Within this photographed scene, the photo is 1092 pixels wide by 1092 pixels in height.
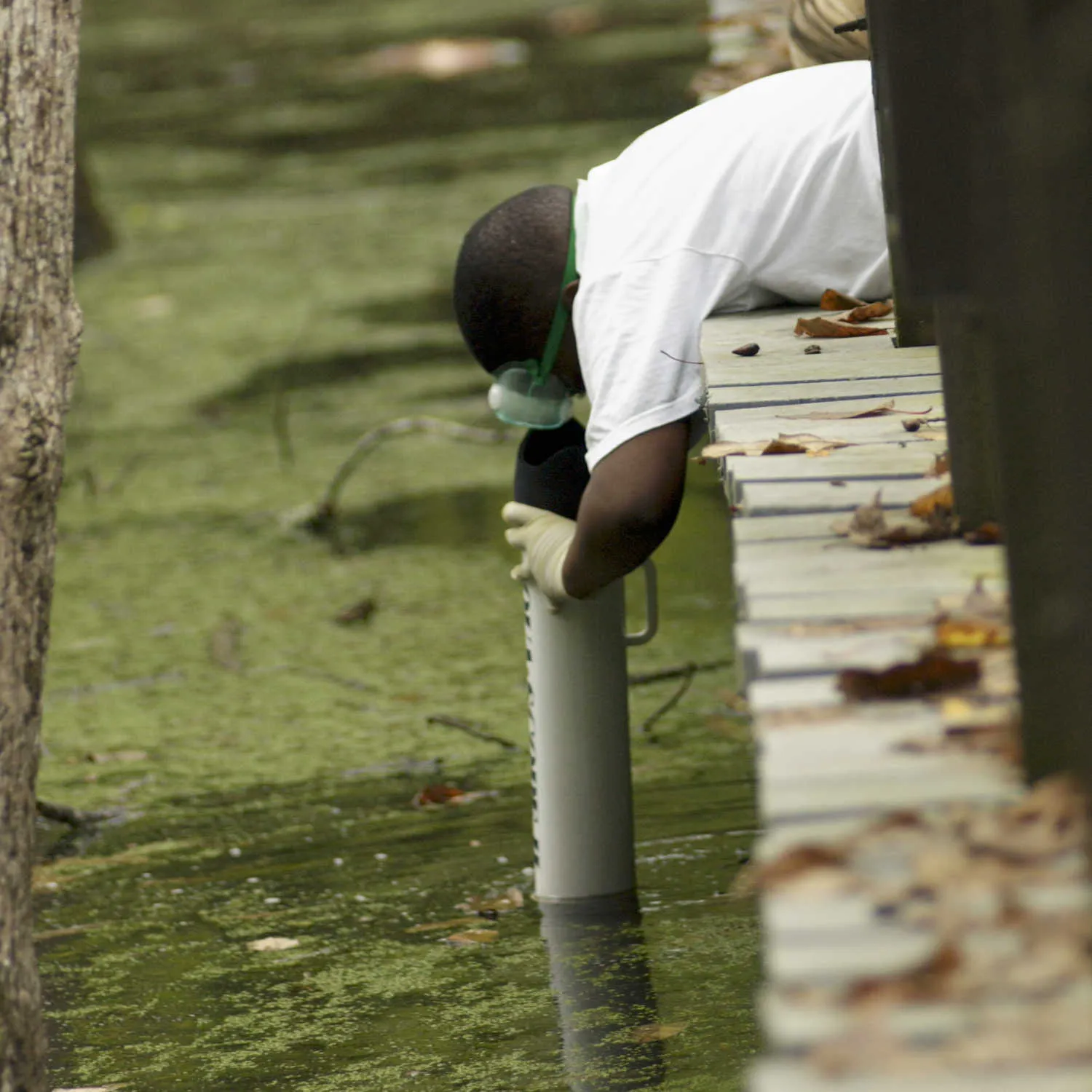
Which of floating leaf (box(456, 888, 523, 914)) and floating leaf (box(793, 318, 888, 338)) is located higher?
floating leaf (box(793, 318, 888, 338))

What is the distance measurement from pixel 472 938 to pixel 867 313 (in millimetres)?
1245

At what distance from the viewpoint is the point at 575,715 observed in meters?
3.54

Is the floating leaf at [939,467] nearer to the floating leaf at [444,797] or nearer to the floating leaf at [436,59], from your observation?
the floating leaf at [444,797]

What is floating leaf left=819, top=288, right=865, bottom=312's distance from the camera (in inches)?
129

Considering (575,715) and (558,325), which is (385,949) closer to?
(575,715)

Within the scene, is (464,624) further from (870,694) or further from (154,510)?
(870,694)

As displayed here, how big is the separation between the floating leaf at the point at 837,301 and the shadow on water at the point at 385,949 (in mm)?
1044

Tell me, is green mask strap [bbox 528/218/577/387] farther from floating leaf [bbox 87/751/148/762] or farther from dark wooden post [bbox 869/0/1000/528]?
floating leaf [bbox 87/751/148/762]

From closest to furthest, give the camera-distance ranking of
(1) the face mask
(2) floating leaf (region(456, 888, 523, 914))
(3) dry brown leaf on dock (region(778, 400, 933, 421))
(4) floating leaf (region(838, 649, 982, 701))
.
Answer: (4) floating leaf (region(838, 649, 982, 701))
(3) dry brown leaf on dock (region(778, 400, 933, 421))
(1) the face mask
(2) floating leaf (region(456, 888, 523, 914))

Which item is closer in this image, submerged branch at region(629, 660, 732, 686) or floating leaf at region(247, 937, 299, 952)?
floating leaf at region(247, 937, 299, 952)

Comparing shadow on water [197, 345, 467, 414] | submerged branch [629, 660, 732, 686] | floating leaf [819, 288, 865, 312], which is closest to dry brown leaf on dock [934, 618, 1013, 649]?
floating leaf [819, 288, 865, 312]

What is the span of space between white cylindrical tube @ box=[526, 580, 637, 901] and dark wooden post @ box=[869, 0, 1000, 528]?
4.19 ft

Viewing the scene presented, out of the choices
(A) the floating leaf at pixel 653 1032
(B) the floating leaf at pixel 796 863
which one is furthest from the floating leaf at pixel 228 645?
(B) the floating leaf at pixel 796 863

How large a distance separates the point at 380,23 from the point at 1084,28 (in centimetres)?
1586
